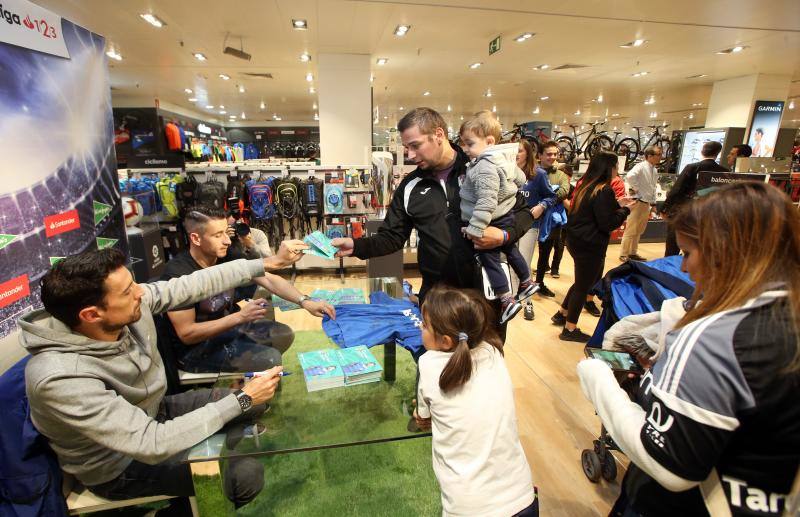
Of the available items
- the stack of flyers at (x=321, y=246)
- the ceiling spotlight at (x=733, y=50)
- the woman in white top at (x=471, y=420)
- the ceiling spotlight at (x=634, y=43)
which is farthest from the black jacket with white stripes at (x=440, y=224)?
the ceiling spotlight at (x=733, y=50)

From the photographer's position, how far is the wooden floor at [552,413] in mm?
2174

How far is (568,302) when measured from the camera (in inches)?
166

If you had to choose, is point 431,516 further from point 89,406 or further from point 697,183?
point 697,183

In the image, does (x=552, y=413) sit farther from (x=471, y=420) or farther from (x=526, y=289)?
(x=471, y=420)

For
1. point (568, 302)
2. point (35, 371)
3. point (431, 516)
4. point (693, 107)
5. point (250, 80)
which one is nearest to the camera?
point (35, 371)

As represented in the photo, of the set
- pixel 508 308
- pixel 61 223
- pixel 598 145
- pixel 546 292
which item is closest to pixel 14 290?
pixel 61 223

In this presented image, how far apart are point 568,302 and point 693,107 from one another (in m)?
14.7

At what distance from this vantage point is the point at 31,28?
2008 millimetres

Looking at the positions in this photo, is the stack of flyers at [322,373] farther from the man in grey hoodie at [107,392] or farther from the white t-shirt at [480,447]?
the white t-shirt at [480,447]

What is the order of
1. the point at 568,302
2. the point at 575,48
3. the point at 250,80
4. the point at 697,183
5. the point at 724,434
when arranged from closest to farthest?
the point at 724,434, the point at 568,302, the point at 697,183, the point at 575,48, the point at 250,80

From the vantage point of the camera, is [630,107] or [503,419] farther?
[630,107]

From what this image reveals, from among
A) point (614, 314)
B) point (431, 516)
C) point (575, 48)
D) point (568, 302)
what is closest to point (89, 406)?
point (431, 516)

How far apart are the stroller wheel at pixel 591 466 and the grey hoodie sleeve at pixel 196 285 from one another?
2185 mm

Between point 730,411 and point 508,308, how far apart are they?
1.27m
